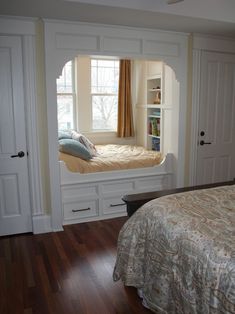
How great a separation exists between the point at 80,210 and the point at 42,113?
1231 millimetres

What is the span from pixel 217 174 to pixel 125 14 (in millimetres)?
2463

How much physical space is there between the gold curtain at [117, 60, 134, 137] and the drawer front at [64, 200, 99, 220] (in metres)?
1.92

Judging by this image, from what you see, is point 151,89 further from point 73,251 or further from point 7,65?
point 73,251

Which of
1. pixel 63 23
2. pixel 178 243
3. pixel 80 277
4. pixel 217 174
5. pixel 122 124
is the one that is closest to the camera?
pixel 178 243

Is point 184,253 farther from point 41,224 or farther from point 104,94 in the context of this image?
point 104,94

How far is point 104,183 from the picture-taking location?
3639 mm

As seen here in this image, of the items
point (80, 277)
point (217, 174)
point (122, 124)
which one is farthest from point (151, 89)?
point (80, 277)

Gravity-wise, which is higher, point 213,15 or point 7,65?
point 213,15

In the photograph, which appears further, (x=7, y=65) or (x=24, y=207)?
(x=24, y=207)

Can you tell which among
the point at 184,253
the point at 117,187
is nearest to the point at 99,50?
the point at 117,187

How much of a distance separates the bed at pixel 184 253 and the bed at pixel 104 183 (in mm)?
1505

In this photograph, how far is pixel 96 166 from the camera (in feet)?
11.8

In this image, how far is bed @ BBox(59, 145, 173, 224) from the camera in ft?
11.5

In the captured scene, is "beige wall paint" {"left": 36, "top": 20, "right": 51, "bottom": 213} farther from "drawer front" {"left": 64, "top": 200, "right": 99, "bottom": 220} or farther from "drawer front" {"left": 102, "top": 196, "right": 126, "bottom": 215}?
"drawer front" {"left": 102, "top": 196, "right": 126, "bottom": 215}
